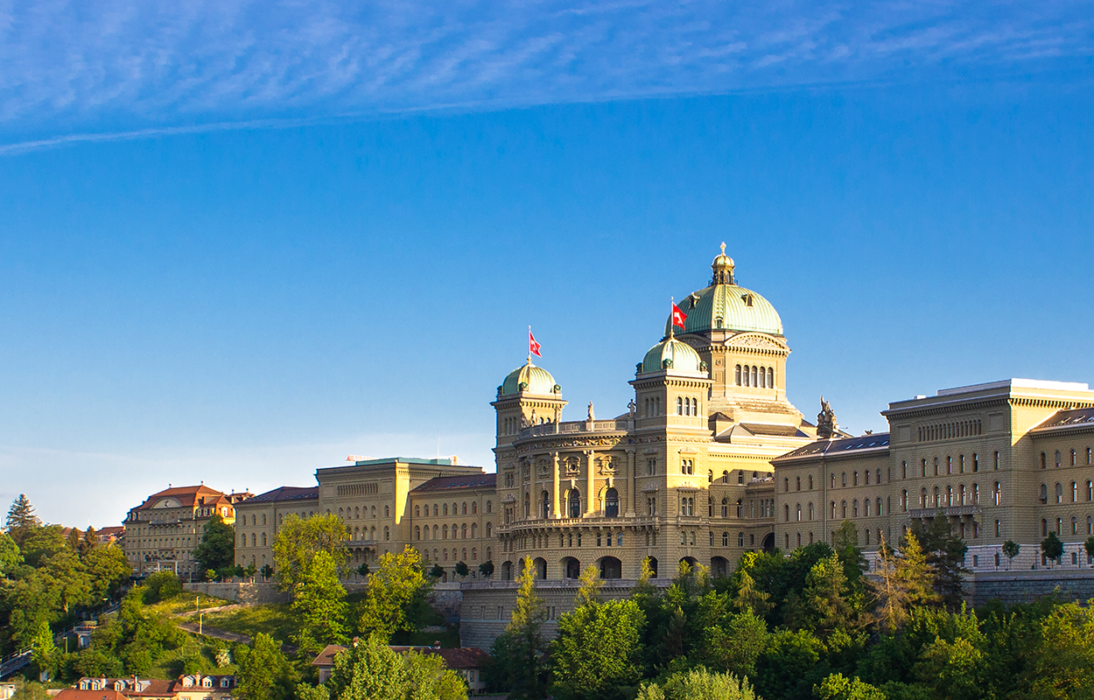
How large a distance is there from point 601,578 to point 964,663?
5251cm

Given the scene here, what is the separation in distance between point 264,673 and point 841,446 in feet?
173

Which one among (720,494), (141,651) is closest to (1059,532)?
(720,494)

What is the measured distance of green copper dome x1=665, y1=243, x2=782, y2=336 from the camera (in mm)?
171000

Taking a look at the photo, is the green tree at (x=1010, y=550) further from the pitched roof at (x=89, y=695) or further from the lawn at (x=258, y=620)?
the pitched roof at (x=89, y=695)

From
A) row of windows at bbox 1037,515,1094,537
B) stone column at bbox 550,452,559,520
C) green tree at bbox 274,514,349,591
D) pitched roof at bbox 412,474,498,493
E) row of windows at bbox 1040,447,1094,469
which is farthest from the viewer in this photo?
pitched roof at bbox 412,474,498,493

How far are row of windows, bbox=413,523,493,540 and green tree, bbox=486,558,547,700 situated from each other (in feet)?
96.3

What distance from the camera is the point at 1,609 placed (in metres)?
190

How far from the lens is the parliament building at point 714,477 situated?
125m

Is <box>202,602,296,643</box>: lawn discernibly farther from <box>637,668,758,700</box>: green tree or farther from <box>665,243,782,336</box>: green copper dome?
<box>637,668,758,700</box>: green tree

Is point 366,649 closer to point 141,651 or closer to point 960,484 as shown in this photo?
point 141,651

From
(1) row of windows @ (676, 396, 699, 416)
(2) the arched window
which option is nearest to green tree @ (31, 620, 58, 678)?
(2) the arched window

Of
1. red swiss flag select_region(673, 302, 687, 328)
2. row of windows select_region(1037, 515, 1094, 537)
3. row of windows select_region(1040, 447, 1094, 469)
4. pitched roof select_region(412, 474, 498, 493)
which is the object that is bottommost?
row of windows select_region(1037, 515, 1094, 537)

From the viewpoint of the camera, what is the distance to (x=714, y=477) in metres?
156

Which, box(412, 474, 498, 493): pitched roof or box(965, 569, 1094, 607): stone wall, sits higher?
box(412, 474, 498, 493): pitched roof
